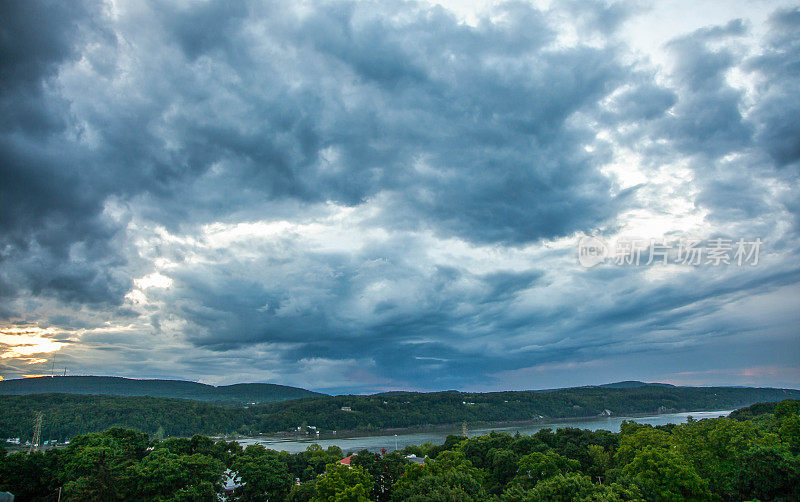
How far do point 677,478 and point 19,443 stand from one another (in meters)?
179

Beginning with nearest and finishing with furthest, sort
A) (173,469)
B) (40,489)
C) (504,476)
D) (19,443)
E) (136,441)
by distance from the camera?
(173,469) → (40,489) → (504,476) → (136,441) → (19,443)

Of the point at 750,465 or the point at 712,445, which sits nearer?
the point at 750,465

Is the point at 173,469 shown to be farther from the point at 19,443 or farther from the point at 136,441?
the point at 19,443

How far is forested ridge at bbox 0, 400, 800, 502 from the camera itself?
29.7m

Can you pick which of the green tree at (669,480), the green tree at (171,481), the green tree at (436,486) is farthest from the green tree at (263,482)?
the green tree at (669,480)

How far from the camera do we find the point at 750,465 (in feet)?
108

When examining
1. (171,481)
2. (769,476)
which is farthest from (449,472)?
(171,481)

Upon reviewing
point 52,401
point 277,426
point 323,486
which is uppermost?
point 323,486

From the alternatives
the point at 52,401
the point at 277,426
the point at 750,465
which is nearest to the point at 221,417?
the point at 277,426

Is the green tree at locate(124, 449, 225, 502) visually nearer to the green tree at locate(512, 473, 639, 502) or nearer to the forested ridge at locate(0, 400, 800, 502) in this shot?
the forested ridge at locate(0, 400, 800, 502)

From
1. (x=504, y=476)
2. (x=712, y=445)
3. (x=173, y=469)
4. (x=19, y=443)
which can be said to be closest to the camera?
(x=173, y=469)

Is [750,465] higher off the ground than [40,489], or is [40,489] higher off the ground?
[750,465]

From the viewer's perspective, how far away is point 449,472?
108 ft

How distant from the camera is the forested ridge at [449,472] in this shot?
2972 centimetres
